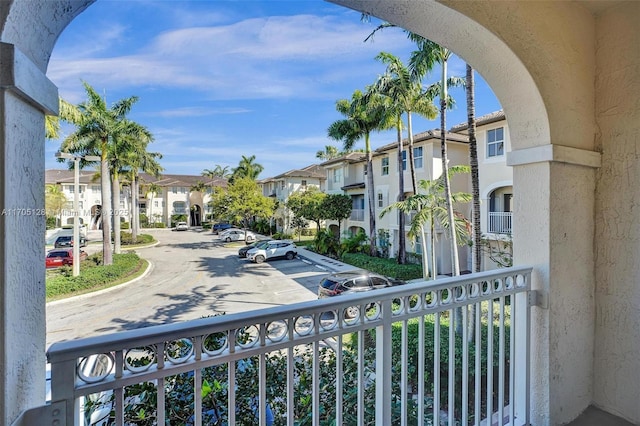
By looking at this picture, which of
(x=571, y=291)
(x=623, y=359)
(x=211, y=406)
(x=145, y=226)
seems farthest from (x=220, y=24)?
(x=145, y=226)

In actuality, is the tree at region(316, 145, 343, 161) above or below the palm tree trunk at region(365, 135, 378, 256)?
above

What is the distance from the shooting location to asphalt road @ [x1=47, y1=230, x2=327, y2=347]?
8.57m

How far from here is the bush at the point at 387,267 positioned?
12.8 m

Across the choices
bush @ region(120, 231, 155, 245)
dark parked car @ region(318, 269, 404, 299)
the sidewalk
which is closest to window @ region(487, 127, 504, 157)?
dark parked car @ region(318, 269, 404, 299)

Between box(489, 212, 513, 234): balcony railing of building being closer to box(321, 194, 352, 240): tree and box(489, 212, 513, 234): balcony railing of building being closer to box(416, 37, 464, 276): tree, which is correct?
box(416, 37, 464, 276): tree

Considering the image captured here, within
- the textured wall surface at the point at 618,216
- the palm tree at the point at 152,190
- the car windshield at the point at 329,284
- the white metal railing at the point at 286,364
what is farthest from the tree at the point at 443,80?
the palm tree at the point at 152,190

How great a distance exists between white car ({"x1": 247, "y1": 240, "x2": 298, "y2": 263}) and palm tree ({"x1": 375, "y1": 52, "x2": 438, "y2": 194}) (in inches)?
389

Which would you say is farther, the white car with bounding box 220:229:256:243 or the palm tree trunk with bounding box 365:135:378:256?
the white car with bounding box 220:229:256:243

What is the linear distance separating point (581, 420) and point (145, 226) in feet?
143

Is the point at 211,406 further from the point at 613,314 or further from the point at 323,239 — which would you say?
→ the point at 323,239

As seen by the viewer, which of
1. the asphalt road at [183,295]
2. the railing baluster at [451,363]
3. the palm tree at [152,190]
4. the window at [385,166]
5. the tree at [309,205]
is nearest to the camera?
the railing baluster at [451,363]

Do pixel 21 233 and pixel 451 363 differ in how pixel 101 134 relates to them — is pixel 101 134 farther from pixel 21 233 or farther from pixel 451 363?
pixel 451 363

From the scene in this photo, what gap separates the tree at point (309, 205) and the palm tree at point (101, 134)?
10.7 m

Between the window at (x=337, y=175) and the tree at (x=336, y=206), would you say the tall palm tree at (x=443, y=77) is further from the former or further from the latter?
the window at (x=337, y=175)
